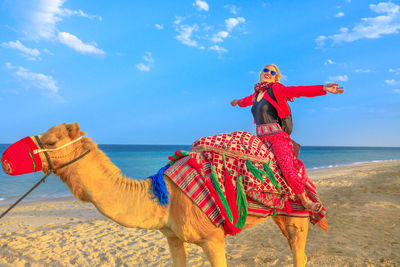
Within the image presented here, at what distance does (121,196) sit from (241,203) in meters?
1.13

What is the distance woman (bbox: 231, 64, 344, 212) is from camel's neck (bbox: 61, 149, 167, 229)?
4.64ft

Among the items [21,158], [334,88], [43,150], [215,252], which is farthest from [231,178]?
[21,158]

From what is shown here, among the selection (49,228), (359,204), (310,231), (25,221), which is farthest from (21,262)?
(359,204)

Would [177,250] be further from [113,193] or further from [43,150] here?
[43,150]

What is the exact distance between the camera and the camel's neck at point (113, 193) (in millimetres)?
2352

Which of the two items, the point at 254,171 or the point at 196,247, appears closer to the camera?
the point at 254,171

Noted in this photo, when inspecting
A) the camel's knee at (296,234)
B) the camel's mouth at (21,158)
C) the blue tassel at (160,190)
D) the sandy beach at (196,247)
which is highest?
the camel's mouth at (21,158)

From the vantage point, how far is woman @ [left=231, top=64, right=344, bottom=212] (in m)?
3.01

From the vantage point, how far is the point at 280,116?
327cm

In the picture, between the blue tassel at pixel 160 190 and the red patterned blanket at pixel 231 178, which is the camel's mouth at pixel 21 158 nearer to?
the blue tassel at pixel 160 190

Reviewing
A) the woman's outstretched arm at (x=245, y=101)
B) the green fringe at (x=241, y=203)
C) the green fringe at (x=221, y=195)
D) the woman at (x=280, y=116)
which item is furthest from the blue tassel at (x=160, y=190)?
the woman's outstretched arm at (x=245, y=101)

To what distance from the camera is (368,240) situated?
591cm

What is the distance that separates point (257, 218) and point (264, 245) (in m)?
3.37

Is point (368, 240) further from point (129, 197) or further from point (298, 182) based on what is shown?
point (129, 197)
